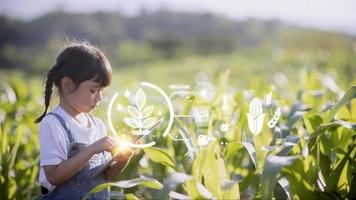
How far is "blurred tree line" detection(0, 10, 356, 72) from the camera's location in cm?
1753

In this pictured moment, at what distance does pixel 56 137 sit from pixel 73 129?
0.20 feet

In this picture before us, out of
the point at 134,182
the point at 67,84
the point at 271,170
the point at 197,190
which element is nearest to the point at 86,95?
the point at 67,84

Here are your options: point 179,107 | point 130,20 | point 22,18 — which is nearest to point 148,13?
point 130,20

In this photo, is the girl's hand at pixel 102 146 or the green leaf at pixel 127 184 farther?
the girl's hand at pixel 102 146

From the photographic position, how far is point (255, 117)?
165 centimetres

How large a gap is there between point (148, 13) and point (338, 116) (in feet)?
66.4

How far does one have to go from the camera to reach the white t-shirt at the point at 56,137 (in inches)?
50.9

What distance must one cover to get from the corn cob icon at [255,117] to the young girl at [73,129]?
45 centimetres

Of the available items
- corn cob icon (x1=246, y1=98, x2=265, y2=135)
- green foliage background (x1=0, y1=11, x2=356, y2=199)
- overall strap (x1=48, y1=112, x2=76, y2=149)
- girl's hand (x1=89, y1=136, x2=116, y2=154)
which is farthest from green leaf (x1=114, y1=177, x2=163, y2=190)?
corn cob icon (x1=246, y1=98, x2=265, y2=135)

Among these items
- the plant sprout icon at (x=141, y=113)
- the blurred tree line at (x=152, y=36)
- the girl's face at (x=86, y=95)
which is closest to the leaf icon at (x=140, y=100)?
the plant sprout icon at (x=141, y=113)

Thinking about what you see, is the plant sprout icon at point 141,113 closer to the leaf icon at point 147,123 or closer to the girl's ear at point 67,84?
the leaf icon at point 147,123

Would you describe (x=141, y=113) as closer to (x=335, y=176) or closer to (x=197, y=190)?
(x=197, y=190)

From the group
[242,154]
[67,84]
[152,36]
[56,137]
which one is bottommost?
[242,154]

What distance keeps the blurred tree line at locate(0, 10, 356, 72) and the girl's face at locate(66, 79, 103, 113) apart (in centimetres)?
1458
